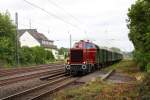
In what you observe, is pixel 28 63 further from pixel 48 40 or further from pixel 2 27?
pixel 48 40

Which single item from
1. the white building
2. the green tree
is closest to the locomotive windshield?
the green tree

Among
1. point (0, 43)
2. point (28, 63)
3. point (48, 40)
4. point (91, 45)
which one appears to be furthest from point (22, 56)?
point (48, 40)

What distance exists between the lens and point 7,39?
2645 inches

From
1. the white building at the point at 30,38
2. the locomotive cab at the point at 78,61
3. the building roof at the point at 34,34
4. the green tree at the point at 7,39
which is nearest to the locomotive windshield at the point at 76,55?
the locomotive cab at the point at 78,61

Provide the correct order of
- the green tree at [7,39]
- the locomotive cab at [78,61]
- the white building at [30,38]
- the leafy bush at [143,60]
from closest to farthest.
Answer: the leafy bush at [143,60]
the locomotive cab at [78,61]
the green tree at [7,39]
the white building at [30,38]

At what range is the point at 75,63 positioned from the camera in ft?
123

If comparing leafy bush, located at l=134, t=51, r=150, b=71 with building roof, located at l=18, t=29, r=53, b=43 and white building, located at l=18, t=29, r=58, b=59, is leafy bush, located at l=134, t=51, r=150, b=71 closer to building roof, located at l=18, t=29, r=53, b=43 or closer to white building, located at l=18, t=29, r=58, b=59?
white building, located at l=18, t=29, r=58, b=59

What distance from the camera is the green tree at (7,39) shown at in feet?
210

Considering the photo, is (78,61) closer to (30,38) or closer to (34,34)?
(30,38)

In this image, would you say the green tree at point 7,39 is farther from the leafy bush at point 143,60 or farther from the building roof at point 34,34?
the building roof at point 34,34

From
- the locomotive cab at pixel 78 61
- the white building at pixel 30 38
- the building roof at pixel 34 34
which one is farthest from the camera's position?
the building roof at pixel 34 34

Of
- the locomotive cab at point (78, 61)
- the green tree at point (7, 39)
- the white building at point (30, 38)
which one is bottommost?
the locomotive cab at point (78, 61)

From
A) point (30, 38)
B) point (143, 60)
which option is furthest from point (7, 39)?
point (30, 38)

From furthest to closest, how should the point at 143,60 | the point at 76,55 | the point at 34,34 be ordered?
the point at 34,34 → the point at 143,60 → the point at 76,55
